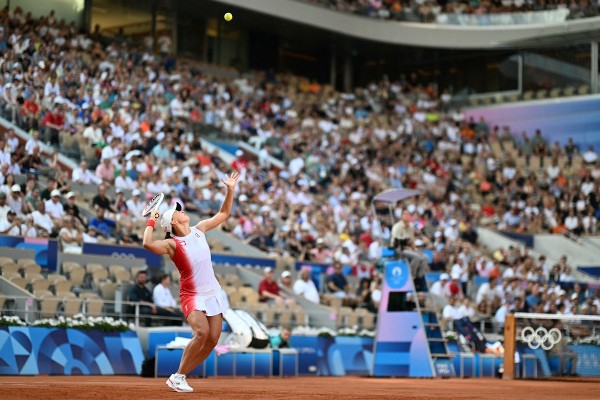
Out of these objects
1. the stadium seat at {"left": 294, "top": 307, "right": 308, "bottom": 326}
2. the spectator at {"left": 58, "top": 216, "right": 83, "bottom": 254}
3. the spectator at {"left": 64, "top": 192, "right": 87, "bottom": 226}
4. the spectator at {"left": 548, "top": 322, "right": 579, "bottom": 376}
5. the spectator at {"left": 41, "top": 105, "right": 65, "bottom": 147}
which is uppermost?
the spectator at {"left": 41, "top": 105, "right": 65, "bottom": 147}

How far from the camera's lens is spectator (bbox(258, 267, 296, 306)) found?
85.5 feet

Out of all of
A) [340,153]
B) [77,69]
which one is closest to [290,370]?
[77,69]

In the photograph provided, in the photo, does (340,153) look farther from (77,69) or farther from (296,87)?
(77,69)

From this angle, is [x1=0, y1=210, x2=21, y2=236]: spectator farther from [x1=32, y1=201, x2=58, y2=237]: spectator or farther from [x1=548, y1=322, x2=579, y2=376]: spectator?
[x1=548, y1=322, x2=579, y2=376]: spectator

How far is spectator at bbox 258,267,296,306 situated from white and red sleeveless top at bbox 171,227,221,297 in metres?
11.9

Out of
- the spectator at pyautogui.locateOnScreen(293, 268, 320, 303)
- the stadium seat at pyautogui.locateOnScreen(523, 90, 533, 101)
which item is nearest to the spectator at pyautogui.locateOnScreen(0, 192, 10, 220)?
the spectator at pyautogui.locateOnScreen(293, 268, 320, 303)

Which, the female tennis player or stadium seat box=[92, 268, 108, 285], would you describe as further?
stadium seat box=[92, 268, 108, 285]

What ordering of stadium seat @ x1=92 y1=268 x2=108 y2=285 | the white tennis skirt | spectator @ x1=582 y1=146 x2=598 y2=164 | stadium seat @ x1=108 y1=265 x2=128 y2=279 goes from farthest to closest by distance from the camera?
1. spectator @ x1=582 y1=146 x2=598 y2=164
2. stadium seat @ x1=108 y1=265 x2=128 y2=279
3. stadium seat @ x1=92 y1=268 x2=108 y2=285
4. the white tennis skirt

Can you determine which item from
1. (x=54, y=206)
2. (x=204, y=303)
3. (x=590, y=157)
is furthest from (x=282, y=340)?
(x=590, y=157)

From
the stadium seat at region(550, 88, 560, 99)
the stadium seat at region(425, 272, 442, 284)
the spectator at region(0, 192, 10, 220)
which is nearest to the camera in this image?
the spectator at region(0, 192, 10, 220)

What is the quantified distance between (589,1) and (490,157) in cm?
792

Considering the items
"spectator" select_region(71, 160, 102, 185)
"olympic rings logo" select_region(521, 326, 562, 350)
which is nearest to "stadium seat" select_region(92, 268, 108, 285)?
"spectator" select_region(71, 160, 102, 185)

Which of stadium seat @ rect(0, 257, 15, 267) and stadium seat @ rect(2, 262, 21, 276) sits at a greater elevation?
stadium seat @ rect(0, 257, 15, 267)

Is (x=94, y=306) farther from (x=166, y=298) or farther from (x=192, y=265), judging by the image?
(x=192, y=265)
